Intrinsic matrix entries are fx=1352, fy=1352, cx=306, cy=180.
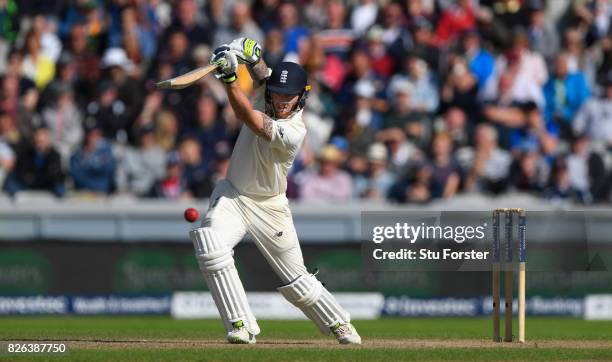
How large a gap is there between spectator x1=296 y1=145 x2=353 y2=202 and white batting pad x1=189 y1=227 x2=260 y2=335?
22.1 ft

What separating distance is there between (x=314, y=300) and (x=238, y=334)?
2.13 ft

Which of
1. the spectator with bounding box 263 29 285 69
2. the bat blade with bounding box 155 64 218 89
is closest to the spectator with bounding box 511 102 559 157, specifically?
the spectator with bounding box 263 29 285 69

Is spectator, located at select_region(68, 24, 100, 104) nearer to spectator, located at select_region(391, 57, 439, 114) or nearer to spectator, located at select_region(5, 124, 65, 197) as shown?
spectator, located at select_region(5, 124, 65, 197)

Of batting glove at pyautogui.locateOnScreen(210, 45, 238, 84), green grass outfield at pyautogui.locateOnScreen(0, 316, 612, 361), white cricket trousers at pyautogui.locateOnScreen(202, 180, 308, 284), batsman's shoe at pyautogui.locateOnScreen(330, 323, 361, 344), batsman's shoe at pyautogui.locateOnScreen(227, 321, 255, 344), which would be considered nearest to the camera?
green grass outfield at pyautogui.locateOnScreen(0, 316, 612, 361)

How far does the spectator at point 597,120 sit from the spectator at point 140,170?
5643 mm

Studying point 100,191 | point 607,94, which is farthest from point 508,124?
point 100,191

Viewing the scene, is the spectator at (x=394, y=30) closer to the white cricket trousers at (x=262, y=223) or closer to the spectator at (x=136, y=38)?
the spectator at (x=136, y=38)

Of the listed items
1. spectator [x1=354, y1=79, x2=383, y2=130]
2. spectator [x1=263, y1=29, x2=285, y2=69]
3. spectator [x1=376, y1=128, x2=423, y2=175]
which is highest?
spectator [x1=263, y1=29, x2=285, y2=69]

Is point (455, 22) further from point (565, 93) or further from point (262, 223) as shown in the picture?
point (262, 223)

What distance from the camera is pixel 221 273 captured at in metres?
9.96

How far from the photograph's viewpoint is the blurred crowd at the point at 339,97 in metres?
17.0

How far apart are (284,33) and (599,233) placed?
560 cm

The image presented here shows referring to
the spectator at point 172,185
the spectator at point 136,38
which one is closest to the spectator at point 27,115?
the spectator at point 136,38

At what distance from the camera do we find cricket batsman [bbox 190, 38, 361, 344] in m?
9.97
